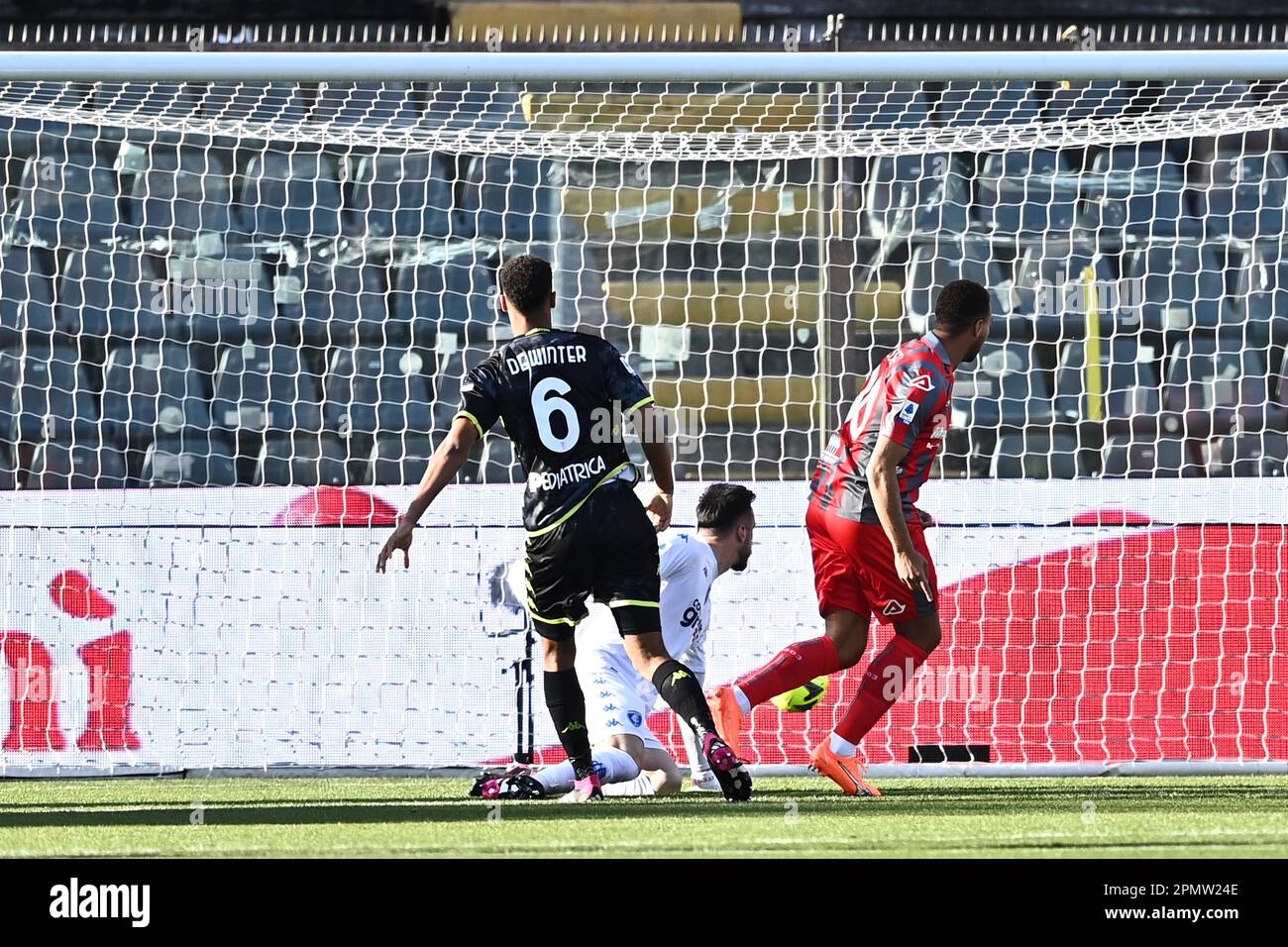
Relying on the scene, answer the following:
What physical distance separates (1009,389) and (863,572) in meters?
3.78

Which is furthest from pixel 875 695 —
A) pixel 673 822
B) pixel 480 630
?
pixel 480 630

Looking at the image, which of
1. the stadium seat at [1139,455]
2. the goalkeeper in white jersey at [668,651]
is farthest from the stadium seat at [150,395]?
the stadium seat at [1139,455]

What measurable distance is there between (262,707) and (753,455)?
9.15 ft

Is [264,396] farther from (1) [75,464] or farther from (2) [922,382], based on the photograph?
(2) [922,382]

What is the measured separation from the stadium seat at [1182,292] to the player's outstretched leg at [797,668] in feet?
13.8

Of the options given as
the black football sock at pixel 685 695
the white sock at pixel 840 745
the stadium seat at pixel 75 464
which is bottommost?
the white sock at pixel 840 745

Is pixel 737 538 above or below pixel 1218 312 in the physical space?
below

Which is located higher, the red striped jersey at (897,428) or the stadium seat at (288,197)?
the stadium seat at (288,197)

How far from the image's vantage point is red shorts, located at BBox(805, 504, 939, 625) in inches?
198

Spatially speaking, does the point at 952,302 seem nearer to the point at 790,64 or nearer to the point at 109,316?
the point at 790,64

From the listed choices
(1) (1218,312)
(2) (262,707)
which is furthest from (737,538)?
(1) (1218,312)

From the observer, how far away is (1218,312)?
8.81 metres

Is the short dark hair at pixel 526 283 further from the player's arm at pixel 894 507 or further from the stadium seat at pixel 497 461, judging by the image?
the stadium seat at pixel 497 461

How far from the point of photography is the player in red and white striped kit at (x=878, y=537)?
485cm
